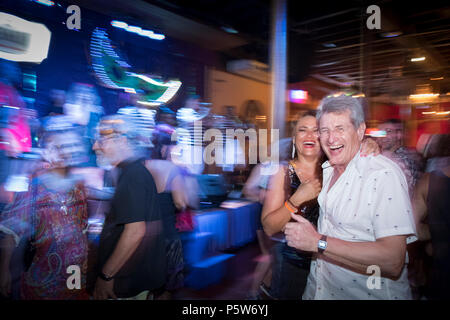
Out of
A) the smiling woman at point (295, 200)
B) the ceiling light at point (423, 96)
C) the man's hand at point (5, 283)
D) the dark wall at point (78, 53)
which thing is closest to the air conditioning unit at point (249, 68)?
the dark wall at point (78, 53)

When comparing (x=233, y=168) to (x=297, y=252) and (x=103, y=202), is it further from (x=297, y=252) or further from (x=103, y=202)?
(x=297, y=252)

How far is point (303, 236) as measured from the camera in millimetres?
1195

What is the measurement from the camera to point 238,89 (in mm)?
5500

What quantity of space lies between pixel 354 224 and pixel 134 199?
125 centimetres

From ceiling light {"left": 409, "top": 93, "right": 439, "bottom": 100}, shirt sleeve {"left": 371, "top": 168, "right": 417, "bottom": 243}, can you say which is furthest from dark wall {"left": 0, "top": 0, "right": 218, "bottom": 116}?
ceiling light {"left": 409, "top": 93, "right": 439, "bottom": 100}

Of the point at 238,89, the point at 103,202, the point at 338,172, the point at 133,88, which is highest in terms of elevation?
the point at 238,89

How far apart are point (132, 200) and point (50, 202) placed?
532 mm

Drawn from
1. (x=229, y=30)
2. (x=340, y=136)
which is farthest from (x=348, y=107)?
(x=229, y=30)

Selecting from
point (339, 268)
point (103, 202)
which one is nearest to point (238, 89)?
point (103, 202)

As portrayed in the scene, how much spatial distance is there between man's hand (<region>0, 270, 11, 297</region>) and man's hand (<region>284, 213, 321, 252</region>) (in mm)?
1860

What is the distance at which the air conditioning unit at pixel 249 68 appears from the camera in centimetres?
521

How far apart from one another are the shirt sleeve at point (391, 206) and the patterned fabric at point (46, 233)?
1.76 meters

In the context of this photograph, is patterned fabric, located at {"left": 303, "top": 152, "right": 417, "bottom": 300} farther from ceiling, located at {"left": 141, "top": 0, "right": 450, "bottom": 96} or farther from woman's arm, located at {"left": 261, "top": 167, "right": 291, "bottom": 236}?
ceiling, located at {"left": 141, "top": 0, "right": 450, "bottom": 96}

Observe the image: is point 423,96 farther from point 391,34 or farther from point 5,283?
point 5,283
